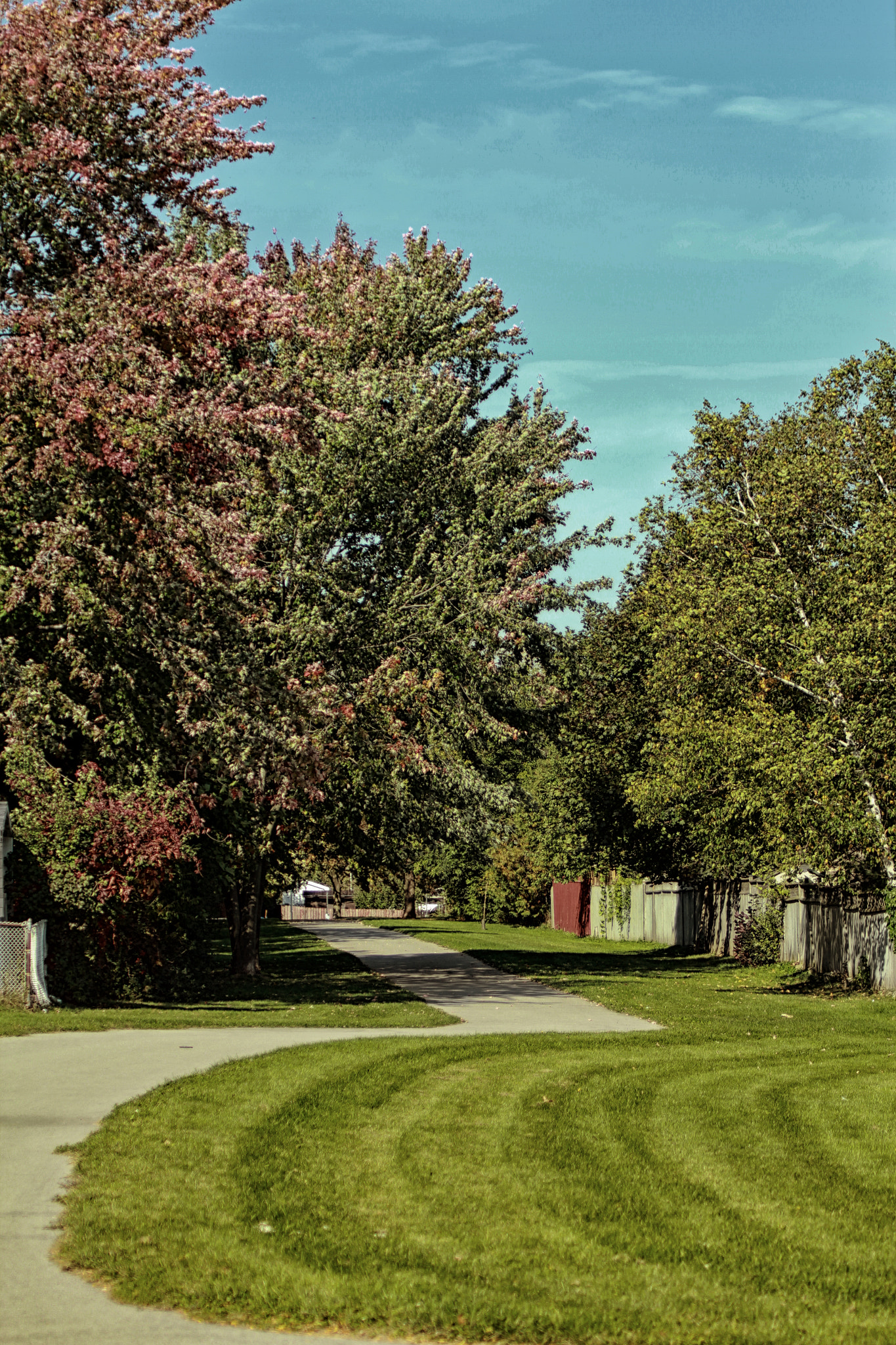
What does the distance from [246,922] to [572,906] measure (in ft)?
99.4

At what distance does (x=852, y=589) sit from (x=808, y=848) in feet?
14.0

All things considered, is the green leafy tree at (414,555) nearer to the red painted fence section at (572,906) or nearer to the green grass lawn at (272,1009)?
the green grass lawn at (272,1009)

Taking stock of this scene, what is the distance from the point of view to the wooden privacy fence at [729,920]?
80.7 feet

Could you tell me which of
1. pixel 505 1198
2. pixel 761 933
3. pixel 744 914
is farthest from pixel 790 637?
pixel 505 1198

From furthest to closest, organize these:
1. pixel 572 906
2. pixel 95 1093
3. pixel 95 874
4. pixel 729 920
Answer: pixel 572 906 → pixel 729 920 → pixel 95 874 → pixel 95 1093

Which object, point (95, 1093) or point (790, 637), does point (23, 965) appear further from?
point (790, 637)

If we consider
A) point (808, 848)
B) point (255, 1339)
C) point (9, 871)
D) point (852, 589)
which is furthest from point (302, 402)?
point (255, 1339)

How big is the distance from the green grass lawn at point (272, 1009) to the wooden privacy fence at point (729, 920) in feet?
27.8

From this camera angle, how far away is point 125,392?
15.5 meters

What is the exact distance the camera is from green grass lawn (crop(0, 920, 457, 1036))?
15.6m

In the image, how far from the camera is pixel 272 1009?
1814 cm

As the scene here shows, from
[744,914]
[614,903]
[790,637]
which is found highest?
[790,637]

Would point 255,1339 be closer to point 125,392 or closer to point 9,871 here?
point 125,392

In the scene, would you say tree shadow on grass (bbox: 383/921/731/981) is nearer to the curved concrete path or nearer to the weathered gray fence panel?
the weathered gray fence panel
